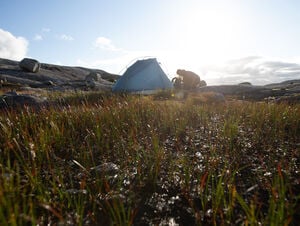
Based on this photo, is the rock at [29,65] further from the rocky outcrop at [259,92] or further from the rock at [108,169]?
the rock at [108,169]

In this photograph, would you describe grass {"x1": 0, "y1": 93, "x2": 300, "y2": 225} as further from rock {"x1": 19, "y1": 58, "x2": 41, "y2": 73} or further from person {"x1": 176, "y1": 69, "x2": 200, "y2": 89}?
rock {"x1": 19, "y1": 58, "x2": 41, "y2": 73}

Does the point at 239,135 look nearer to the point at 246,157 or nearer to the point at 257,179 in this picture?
the point at 246,157

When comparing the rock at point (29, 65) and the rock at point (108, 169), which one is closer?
the rock at point (108, 169)

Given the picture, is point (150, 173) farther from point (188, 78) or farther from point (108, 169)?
point (188, 78)

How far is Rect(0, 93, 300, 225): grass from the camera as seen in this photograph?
210cm

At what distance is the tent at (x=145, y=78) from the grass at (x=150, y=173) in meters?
11.7

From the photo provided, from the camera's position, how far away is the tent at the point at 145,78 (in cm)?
1773

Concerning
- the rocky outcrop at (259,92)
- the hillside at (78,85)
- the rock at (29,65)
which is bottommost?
the rocky outcrop at (259,92)

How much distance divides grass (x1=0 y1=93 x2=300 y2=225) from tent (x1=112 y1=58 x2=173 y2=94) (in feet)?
38.4

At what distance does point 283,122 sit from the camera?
532 cm

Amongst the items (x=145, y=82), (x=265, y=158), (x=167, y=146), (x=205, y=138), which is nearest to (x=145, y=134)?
(x=167, y=146)

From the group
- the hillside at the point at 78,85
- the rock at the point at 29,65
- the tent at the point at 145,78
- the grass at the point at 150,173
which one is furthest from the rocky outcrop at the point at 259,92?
the rock at the point at 29,65

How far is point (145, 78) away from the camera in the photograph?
1778 cm

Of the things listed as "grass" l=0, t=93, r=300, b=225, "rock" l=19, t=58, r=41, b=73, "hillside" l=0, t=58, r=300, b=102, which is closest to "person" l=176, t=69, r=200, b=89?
"hillside" l=0, t=58, r=300, b=102
